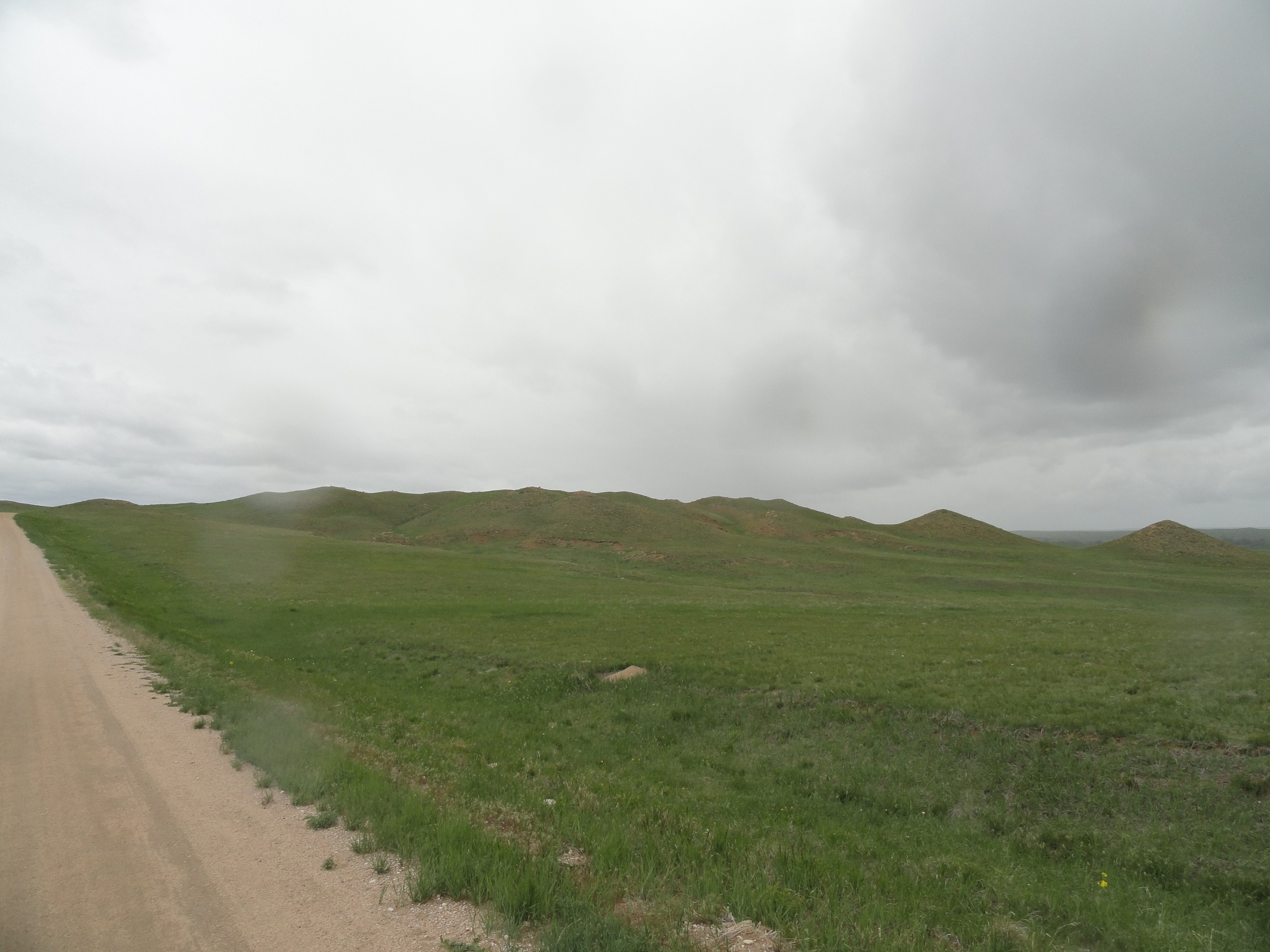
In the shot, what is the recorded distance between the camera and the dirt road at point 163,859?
20.8ft

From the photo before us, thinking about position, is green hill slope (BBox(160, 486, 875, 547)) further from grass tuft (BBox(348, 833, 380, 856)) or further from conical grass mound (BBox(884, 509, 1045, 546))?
grass tuft (BBox(348, 833, 380, 856))

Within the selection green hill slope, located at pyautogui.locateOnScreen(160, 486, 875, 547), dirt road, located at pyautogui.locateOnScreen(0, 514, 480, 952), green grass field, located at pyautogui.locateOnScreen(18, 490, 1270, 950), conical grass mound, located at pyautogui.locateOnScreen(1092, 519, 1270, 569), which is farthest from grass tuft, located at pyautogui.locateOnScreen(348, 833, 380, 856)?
conical grass mound, located at pyautogui.locateOnScreen(1092, 519, 1270, 569)

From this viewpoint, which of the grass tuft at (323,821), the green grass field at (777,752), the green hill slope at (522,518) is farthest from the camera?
the green hill slope at (522,518)

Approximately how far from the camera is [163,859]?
25.7ft

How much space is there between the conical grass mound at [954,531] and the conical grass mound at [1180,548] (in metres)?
16.7

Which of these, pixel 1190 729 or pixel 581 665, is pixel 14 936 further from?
pixel 1190 729

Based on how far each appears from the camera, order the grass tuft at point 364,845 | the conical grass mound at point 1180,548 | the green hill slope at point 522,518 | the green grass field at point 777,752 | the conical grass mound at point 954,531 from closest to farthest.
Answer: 1. the green grass field at point 777,752
2. the grass tuft at point 364,845
3. the conical grass mound at point 1180,548
4. the green hill slope at point 522,518
5. the conical grass mound at point 954,531

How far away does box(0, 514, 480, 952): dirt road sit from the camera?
249 inches

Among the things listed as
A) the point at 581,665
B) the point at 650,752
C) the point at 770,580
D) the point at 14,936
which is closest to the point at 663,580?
the point at 770,580

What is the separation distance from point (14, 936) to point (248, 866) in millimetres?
2151

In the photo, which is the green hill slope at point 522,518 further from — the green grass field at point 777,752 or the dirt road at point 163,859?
the dirt road at point 163,859

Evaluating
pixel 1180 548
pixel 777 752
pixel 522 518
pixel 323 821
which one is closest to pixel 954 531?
pixel 1180 548

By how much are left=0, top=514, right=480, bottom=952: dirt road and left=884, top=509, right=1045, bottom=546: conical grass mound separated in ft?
477

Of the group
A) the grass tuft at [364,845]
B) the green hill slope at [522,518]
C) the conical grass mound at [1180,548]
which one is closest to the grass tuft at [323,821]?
the grass tuft at [364,845]
